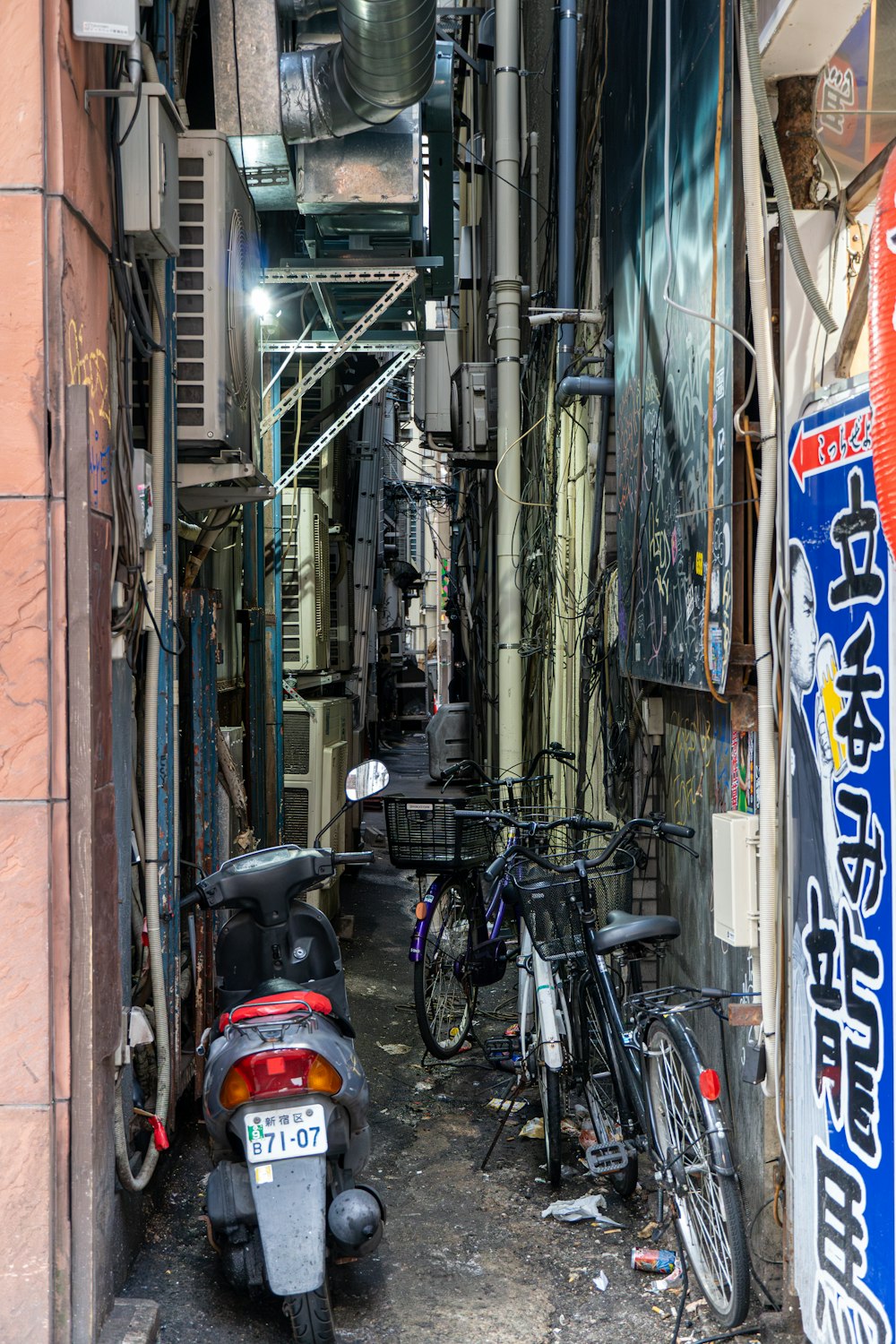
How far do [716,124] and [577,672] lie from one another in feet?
15.1

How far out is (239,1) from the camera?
6.28 metres

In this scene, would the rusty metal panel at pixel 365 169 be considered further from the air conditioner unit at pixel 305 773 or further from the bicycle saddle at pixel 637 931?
the bicycle saddle at pixel 637 931

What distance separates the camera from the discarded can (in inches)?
170

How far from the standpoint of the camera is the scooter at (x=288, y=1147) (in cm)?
365

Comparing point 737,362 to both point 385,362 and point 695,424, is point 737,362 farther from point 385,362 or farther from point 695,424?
point 385,362

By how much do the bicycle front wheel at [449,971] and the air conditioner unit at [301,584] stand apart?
3.78 metres

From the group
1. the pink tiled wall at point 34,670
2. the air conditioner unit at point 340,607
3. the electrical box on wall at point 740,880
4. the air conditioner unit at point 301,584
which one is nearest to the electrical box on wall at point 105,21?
the pink tiled wall at point 34,670

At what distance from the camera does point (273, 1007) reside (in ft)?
13.3

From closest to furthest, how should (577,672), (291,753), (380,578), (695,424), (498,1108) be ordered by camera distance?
(695,424), (498,1108), (577,672), (291,753), (380,578)

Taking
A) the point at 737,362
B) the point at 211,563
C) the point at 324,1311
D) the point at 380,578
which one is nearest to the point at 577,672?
the point at 211,563

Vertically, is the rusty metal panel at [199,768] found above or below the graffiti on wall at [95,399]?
below

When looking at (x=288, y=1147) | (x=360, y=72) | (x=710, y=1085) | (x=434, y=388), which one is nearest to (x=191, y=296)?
(x=360, y=72)

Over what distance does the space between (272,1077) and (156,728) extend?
5.17 feet

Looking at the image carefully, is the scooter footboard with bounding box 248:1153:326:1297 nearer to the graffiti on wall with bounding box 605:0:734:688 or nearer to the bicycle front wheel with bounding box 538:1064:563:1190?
the bicycle front wheel with bounding box 538:1064:563:1190
